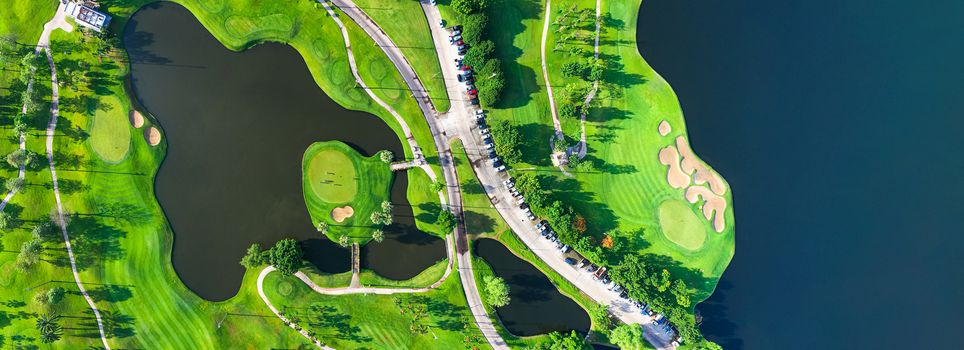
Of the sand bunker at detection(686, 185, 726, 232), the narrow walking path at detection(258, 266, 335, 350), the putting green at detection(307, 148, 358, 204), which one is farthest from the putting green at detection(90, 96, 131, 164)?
the sand bunker at detection(686, 185, 726, 232)

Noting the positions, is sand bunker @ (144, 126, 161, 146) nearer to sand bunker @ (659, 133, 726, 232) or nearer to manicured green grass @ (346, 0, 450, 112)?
manicured green grass @ (346, 0, 450, 112)

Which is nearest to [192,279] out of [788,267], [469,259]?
[469,259]

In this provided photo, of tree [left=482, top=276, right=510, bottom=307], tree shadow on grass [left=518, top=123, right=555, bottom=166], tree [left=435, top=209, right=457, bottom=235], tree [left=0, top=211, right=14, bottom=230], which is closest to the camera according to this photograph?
tree [left=0, top=211, right=14, bottom=230]

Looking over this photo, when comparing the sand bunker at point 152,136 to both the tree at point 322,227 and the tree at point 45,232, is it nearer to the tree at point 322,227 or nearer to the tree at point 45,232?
the tree at point 45,232

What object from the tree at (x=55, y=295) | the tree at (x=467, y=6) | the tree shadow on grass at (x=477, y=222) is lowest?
the tree at (x=55, y=295)

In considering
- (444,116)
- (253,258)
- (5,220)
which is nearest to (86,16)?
(5,220)

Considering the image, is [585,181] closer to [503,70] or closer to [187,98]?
[503,70]

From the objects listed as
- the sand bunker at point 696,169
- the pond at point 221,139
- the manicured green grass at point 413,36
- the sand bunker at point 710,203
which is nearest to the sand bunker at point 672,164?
the sand bunker at point 696,169
